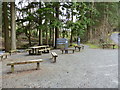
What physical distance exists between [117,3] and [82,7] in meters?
7.29

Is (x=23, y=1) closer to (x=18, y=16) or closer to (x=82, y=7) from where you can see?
(x=18, y=16)

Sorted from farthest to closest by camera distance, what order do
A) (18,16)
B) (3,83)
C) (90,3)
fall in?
1. (18,16)
2. (90,3)
3. (3,83)

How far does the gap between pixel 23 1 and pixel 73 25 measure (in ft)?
28.8

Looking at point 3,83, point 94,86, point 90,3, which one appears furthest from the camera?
point 90,3

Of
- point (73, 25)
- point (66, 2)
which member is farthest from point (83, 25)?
point (66, 2)

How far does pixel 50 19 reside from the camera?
39.1ft

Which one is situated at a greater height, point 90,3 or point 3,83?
point 90,3

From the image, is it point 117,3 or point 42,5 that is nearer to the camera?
point 42,5

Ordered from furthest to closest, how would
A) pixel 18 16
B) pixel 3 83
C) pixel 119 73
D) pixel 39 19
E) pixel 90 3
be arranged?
pixel 18 16
pixel 90 3
pixel 39 19
pixel 119 73
pixel 3 83

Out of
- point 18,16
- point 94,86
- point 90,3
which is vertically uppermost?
point 90,3

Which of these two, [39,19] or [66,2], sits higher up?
[66,2]

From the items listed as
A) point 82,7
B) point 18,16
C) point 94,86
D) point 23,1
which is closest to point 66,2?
point 82,7

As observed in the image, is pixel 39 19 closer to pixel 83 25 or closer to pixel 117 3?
pixel 83 25

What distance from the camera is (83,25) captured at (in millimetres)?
13305
